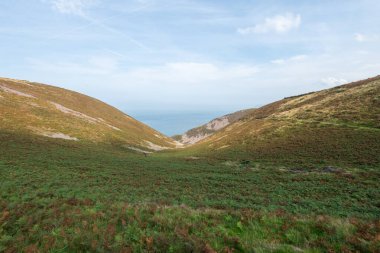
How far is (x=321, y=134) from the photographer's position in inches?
2242

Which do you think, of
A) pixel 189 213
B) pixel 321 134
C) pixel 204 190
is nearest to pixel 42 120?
pixel 204 190

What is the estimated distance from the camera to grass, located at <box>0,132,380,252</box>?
905 centimetres

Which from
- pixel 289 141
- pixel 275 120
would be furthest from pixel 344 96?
pixel 289 141

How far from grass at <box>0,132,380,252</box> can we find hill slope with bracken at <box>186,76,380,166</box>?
1040cm

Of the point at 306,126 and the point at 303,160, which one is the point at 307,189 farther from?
the point at 306,126

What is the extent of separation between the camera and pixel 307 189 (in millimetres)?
28391

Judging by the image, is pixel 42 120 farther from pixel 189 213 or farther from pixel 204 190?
pixel 189 213

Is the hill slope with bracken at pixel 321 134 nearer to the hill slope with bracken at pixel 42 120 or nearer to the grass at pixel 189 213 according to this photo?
the grass at pixel 189 213

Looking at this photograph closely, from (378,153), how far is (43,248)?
47929 mm

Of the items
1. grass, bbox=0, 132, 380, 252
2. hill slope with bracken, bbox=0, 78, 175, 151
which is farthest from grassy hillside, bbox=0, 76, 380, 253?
hill slope with bracken, bbox=0, 78, 175, 151

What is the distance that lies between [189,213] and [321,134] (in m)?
53.4

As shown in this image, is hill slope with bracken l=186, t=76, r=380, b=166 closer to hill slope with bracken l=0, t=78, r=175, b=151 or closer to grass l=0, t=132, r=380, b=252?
grass l=0, t=132, r=380, b=252

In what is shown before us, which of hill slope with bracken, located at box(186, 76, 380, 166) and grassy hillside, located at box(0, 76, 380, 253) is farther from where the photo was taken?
hill slope with bracken, located at box(186, 76, 380, 166)

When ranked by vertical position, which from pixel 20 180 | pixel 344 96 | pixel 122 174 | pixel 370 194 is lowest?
pixel 370 194
